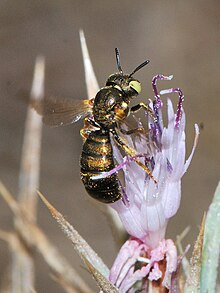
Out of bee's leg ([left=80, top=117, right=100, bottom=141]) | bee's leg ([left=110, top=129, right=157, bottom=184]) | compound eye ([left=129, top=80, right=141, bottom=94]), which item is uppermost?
compound eye ([left=129, top=80, right=141, bottom=94])

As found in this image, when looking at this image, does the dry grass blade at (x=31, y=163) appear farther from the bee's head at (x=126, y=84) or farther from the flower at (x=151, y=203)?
the flower at (x=151, y=203)

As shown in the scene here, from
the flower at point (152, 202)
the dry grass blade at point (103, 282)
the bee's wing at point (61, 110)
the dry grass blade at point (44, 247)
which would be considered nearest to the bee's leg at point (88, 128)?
the bee's wing at point (61, 110)

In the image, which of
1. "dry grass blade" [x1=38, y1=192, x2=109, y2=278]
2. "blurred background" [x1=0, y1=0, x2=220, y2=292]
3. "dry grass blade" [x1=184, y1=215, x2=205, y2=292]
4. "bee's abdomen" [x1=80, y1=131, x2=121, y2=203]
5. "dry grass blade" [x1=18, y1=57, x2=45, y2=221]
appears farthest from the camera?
"blurred background" [x1=0, y1=0, x2=220, y2=292]

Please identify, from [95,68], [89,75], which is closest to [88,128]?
[89,75]

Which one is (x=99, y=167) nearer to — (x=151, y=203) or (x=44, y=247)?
(x=151, y=203)

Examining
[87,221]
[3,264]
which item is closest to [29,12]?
[87,221]

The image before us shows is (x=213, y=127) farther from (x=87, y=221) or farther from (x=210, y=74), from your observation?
(x=87, y=221)

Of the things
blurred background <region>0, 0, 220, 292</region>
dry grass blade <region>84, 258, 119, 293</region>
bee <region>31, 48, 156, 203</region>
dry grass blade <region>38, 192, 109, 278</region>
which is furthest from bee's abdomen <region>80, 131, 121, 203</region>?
blurred background <region>0, 0, 220, 292</region>

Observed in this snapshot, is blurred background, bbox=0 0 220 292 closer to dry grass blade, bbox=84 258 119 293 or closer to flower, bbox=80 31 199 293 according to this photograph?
flower, bbox=80 31 199 293
